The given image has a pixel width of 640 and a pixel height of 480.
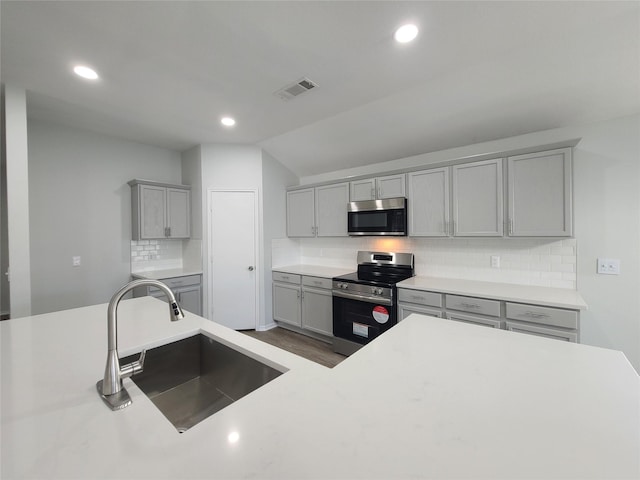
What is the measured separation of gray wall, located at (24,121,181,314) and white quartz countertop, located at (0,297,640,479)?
2669 mm

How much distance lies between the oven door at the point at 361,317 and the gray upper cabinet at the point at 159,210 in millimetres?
2469

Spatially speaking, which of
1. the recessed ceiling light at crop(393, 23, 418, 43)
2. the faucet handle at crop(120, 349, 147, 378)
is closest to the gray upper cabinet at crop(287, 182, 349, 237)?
the recessed ceiling light at crop(393, 23, 418, 43)

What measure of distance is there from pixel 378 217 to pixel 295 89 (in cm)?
167

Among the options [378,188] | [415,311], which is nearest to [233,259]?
[378,188]

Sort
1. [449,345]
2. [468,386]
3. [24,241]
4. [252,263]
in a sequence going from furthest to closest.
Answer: [252,263], [24,241], [449,345], [468,386]

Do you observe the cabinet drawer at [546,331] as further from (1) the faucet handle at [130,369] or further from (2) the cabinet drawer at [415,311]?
(1) the faucet handle at [130,369]

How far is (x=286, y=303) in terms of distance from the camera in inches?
156

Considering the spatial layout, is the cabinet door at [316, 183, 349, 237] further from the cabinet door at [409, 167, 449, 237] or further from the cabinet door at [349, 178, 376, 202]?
the cabinet door at [409, 167, 449, 237]

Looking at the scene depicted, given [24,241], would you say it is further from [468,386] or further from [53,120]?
[468,386]

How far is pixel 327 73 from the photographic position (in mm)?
2248

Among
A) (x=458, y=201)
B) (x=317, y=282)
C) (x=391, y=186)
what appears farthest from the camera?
(x=317, y=282)

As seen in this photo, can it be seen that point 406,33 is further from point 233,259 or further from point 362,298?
point 233,259

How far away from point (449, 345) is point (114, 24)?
2.66 meters

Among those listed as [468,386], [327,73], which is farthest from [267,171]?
[468,386]
